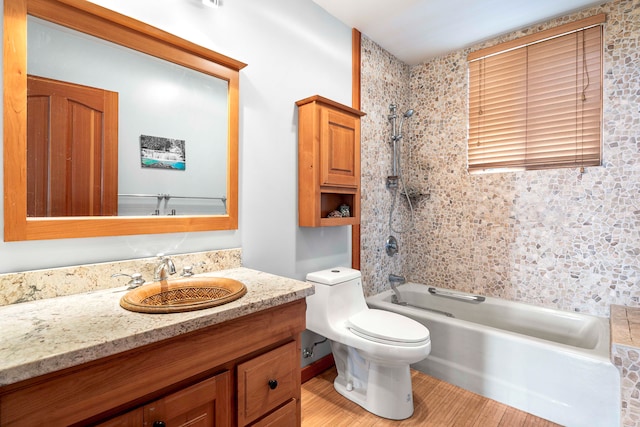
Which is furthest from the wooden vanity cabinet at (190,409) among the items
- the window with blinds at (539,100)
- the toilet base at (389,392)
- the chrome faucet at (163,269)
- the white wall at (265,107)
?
the window with blinds at (539,100)

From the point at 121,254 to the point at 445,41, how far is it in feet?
9.30

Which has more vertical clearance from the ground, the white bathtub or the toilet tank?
the toilet tank

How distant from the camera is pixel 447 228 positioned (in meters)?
2.86

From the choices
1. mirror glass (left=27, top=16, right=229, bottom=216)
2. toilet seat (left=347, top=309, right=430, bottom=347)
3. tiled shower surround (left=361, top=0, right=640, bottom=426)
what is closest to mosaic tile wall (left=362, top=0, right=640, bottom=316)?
tiled shower surround (left=361, top=0, right=640, bottom=426)

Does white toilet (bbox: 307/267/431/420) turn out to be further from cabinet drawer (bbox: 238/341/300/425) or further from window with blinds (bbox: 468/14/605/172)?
window with blinds (bbox: 468/14/605/172)

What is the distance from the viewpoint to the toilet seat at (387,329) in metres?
1.68

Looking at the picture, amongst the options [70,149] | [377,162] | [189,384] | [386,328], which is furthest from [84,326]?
[377,162]

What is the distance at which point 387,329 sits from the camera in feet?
5.87

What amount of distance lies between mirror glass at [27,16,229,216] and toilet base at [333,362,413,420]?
1.32 m

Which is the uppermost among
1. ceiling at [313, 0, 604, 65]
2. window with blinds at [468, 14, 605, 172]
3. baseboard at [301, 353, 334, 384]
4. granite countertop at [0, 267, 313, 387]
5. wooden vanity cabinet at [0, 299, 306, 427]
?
ceiling at [313, 0, 604, 65]

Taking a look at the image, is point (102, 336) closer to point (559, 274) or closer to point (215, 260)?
point (215, 260)

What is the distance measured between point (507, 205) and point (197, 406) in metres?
2.55

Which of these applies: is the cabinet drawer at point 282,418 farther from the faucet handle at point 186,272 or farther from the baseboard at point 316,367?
the baseboard at point 316,367

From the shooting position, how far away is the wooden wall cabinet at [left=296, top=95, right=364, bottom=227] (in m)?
1.97
